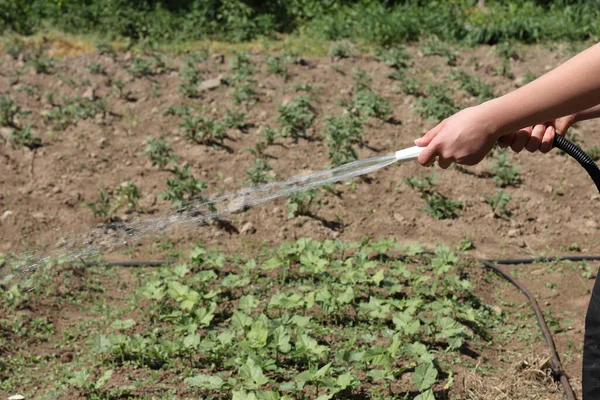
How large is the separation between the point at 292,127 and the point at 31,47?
3.34 metres

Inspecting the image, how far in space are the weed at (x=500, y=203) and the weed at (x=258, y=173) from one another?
1621mm

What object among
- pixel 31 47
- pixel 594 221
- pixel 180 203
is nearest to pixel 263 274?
pixel 180 203

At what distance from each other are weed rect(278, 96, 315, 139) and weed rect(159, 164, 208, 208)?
1.09 meters

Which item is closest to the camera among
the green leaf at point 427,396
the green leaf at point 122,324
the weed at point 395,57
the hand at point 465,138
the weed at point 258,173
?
the hand at point 465,138

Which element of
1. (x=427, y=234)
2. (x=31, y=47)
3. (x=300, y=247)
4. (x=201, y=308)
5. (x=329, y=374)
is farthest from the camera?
(x=31, y=47)

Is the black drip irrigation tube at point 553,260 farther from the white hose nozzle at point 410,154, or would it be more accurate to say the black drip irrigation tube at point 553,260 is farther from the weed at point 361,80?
the weed at point 361,80

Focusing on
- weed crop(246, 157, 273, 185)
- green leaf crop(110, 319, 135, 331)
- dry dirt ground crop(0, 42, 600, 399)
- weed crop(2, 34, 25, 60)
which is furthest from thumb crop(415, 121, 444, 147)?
weed crop(2, 34, 25, 60)

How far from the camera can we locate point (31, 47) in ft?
27.2

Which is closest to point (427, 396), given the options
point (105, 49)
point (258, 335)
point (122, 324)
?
point (258, 335)

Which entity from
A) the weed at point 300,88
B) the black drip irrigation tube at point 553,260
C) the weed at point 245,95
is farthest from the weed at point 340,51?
the black drip irrigation tube at point 553,260

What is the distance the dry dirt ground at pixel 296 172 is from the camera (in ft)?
16.9

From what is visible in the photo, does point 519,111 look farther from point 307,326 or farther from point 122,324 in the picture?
point 122,324

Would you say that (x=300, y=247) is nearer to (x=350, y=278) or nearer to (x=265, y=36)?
(x=350, y=278)

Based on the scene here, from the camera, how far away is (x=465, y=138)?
2572mm
